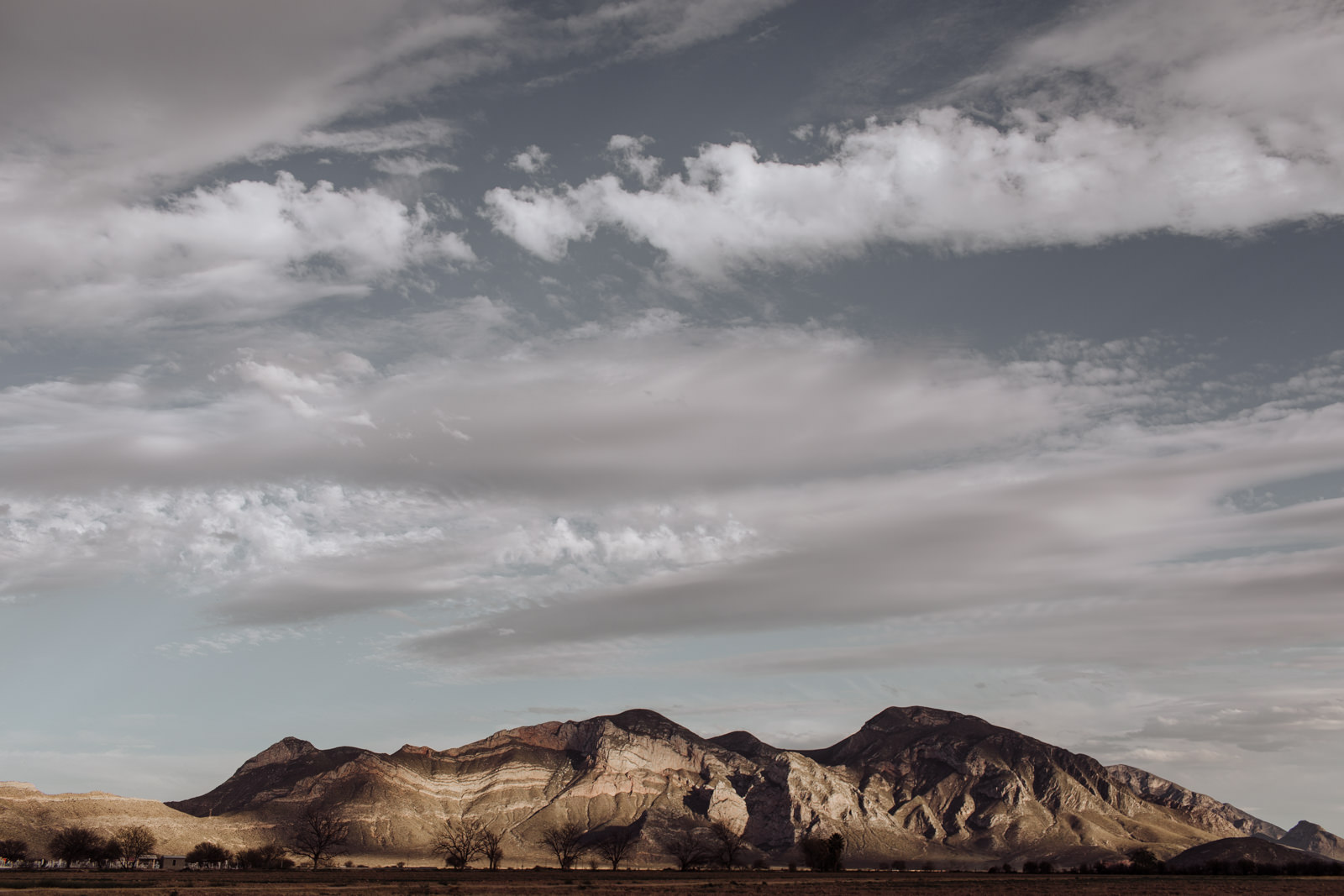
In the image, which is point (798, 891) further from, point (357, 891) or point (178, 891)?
point (178, 891)

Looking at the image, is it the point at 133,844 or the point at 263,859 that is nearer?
the point at 263,859

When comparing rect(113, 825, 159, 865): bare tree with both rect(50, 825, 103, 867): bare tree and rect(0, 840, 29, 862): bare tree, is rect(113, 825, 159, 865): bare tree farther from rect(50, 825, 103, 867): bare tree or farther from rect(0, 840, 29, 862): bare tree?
rect(0, 840, 29, 862): bare tree

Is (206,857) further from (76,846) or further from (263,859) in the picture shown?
(76,846)

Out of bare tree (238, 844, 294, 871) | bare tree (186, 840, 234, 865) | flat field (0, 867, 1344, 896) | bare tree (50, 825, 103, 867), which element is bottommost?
bare tree (186, 840, 234, 865)

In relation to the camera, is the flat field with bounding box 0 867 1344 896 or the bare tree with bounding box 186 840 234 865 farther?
the bare tree with bounding box 186 840 234 865

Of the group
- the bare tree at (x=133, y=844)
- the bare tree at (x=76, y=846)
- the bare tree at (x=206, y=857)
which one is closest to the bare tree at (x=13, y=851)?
the bare tree at (x=76, y=846)

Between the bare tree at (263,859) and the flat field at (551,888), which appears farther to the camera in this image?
the bare tree at (263,859)

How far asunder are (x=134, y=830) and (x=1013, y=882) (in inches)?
6041

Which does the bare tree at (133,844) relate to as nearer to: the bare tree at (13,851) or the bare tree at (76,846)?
the bare tree at (76,846)

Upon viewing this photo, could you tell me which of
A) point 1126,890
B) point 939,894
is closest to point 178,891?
point 939,894

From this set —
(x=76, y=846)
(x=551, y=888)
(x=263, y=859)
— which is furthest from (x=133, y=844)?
(x=551, y=888)

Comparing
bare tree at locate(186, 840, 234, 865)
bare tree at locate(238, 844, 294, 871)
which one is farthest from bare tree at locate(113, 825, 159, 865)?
bare tree at locate(238, 844, 294, 871)

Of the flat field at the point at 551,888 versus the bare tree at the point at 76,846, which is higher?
the flat field at the point at 551,888

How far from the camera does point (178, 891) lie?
81250mm
